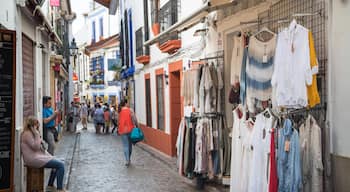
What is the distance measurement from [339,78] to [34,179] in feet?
16.5

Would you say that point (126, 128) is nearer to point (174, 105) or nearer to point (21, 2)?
point (174, 105)

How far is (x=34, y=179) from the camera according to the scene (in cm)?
804

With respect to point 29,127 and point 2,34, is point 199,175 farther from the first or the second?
point 2,34

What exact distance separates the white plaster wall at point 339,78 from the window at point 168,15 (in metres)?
7.50

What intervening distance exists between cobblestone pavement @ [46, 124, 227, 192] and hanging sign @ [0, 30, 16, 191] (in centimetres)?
349

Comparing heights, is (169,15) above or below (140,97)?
above

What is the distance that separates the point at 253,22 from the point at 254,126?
1.89 meters

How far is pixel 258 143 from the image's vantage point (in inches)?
251

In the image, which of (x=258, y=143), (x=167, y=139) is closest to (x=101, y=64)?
(x=167, y=139)

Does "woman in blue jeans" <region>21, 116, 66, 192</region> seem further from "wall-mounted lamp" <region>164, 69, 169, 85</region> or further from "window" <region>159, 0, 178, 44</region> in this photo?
"wall-mounted lamp" <region>164, 69, 169, 85</region>

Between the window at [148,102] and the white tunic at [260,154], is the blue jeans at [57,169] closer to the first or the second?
the white tunic at [260,154]

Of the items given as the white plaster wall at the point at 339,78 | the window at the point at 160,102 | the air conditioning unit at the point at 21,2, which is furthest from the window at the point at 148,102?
the white plaster wall at the point at 339,78

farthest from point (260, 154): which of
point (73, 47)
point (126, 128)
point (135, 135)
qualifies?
point (73, 47)

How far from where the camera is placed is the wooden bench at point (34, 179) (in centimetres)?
800
